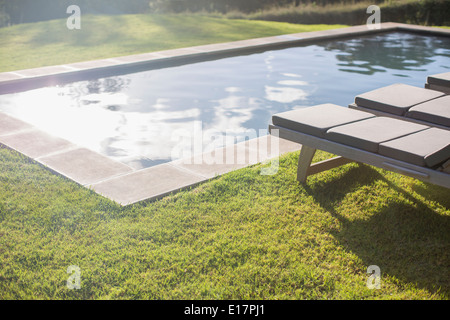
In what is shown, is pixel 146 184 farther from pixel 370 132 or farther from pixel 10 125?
pixel 10 125

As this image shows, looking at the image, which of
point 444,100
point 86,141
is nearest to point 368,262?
point 444,100

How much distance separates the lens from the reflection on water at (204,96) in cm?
539

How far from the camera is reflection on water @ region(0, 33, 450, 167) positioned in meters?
5.39

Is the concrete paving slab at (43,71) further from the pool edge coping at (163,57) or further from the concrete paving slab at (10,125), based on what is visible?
the concrete paving slab at (10,125)

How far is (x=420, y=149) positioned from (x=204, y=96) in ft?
15.0

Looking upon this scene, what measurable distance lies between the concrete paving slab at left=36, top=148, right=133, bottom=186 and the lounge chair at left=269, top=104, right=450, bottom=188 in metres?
1.42

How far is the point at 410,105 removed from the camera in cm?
392

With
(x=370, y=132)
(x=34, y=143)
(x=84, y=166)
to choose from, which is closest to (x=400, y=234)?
(x=370, y=132)

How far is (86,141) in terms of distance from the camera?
514 cm

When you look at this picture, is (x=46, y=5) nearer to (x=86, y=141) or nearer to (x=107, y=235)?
(x=86, y=141)

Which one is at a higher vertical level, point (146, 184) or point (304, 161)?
point (304, 161)

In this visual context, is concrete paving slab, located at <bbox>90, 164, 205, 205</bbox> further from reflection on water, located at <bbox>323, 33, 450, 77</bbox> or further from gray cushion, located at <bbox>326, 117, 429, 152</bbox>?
reflection on water, located at <bbox>323, 33, 450, 77</bbox>

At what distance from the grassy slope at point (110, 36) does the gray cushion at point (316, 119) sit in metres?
6.32

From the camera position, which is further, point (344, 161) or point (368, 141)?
point (344, 161)
